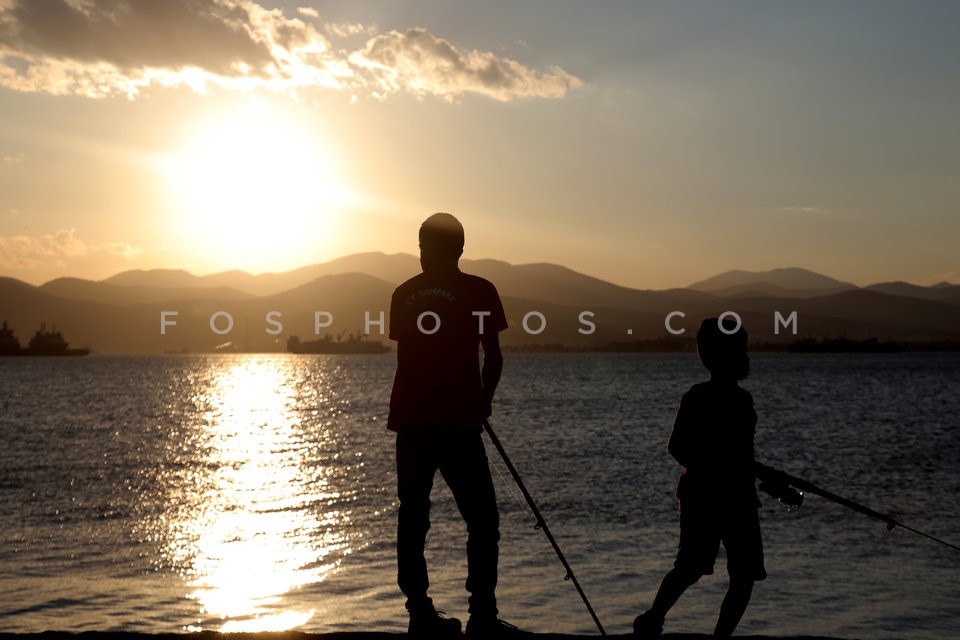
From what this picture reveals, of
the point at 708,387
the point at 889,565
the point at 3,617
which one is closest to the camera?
the point at 708,387

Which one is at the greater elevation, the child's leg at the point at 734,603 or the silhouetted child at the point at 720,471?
the silhouetted child at the point at 720,471

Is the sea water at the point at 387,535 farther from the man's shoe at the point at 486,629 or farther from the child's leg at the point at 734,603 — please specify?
the child's leg at the point at 734,603

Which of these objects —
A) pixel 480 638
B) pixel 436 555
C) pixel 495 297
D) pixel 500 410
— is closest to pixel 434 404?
pixel 495 297

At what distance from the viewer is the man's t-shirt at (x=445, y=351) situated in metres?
5.67

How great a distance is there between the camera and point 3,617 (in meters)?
12.0

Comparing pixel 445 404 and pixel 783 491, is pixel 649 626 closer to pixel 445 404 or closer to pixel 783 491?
pixel 783 491

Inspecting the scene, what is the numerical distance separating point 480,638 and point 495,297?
202 cm

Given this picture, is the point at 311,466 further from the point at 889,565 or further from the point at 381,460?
the point at 889,565

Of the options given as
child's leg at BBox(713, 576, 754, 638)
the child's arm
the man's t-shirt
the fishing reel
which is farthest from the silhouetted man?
the fishing reel

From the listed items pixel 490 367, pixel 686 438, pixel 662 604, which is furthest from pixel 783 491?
pixel 490 367

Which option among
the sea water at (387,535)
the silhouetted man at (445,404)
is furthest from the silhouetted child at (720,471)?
the sea water at (387,535)

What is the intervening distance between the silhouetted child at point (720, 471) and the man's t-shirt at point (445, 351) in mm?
1212

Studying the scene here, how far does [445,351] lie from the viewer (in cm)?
568

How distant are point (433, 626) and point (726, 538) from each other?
1804mm
